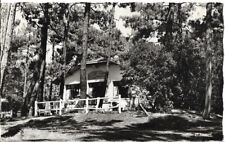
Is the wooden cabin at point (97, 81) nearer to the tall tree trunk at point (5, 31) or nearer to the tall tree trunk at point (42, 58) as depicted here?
the tall tree trunk at point (42, 58)

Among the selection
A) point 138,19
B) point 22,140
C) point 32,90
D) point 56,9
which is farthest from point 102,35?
point 22,140

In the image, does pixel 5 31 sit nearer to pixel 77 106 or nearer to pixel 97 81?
pixel 77 106

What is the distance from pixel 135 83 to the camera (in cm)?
2269

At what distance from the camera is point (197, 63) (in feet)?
75.1

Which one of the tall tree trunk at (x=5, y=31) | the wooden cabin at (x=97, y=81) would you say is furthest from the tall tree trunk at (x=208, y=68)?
the wooden cabin at (x=97, y=81)

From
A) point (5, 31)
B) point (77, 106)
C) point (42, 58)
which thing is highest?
point (42, 58)

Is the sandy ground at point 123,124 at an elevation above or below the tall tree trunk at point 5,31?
below

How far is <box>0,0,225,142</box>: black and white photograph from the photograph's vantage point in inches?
512

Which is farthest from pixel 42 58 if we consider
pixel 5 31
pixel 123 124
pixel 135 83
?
pixel 5 31

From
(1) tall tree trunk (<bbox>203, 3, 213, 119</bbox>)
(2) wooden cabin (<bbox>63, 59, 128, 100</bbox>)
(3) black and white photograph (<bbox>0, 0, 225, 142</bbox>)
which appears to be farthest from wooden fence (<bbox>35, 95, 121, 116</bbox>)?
(2) wooden cabin (<bbox>63, 59, 128, 100</bbox>)

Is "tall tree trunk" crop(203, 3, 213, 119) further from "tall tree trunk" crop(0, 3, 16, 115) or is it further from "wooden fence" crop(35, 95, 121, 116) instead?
"tall tree trunk" crop(0, 3, 16, 115)

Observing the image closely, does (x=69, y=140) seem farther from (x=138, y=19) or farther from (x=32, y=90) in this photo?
(x=138, y=19)

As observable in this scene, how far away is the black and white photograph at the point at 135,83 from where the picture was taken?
13.0 m

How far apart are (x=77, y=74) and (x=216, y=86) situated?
1747cm
